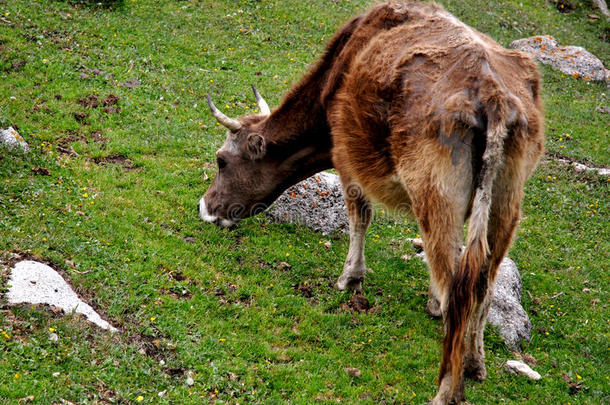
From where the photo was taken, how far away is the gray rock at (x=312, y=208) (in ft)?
32.6

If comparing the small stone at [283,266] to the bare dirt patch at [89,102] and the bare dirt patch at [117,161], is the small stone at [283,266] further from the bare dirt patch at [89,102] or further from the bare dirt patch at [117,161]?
the bare dirt patch at [89,102]

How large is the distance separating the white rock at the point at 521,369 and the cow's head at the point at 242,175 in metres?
4.31

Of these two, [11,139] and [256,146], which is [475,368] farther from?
[11,139]

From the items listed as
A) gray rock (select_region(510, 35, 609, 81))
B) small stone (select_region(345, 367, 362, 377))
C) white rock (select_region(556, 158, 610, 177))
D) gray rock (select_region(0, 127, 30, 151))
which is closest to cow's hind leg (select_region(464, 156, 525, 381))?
small stone (select_region(345, 367, 362, 377))

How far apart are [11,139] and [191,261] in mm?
3991

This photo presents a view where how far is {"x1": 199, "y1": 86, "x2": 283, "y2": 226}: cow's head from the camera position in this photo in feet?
29.1

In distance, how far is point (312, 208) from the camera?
9.99m

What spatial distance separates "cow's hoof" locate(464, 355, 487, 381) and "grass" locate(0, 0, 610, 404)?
0.13 m

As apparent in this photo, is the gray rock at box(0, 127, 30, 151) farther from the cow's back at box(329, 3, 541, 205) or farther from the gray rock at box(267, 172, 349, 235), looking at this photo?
the cow's back at box(329, 3, 541, 205)

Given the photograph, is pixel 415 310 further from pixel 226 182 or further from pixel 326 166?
pixel 226 182

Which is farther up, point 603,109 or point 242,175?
point 242,175

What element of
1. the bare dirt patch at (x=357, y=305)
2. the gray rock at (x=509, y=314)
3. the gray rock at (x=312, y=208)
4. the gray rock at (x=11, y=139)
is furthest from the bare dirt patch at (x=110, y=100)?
the gray rock at (x=509, y=314)

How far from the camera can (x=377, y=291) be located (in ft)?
28.7

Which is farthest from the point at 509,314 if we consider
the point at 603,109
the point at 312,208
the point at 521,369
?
the point at 603,109
